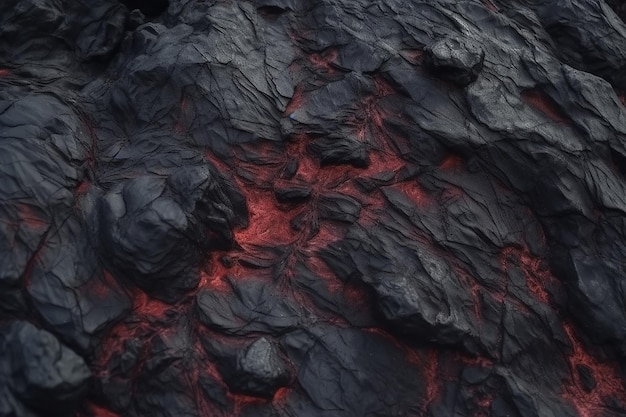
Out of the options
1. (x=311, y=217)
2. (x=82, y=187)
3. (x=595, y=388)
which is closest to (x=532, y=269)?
(x=595, y=388)

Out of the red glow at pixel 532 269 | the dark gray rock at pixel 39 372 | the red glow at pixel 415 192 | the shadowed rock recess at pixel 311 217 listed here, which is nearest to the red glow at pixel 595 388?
the shadowed rock recess at pixel 311 217

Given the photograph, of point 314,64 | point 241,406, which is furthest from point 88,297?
point 314,64

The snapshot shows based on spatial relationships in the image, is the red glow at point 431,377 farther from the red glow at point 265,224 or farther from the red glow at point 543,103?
the red glow at point 543,103

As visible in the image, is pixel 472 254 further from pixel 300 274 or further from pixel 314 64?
pixel 314 64

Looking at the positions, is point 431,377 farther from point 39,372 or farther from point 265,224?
point 39,372

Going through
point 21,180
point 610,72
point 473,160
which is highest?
point 610,72

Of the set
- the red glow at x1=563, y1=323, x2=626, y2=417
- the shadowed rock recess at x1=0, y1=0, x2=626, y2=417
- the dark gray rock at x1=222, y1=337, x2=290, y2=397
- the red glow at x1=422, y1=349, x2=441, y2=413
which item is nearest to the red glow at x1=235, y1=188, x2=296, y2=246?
the shadowed rock recess at x1=0, y1=0, x2=626, y2=417
